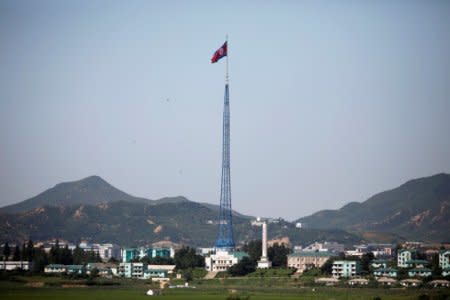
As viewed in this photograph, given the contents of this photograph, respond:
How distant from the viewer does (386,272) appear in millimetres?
74812

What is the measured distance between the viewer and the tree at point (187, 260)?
85.1 m

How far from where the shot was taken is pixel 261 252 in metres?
87.8

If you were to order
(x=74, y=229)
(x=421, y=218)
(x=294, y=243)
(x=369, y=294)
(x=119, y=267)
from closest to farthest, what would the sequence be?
(x=369, y=294)
(x=119, y=267)
(x=294, y=243)
(x=74, y=229)
(x=421, y=218)

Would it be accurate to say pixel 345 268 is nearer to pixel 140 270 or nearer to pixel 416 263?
pixel 416 263

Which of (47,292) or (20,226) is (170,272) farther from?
(20,226)

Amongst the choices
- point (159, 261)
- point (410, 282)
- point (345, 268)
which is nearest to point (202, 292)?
point (410, 282)

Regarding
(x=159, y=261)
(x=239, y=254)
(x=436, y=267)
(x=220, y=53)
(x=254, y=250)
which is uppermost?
(x=220, y=53)

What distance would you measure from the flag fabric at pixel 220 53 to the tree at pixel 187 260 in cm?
1808

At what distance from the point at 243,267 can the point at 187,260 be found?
7077mm

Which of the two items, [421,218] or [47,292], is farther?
[421,218]

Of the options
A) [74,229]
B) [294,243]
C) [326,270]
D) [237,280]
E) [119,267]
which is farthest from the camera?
[74,229]

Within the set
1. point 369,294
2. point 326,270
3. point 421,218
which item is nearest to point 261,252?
point 326,270

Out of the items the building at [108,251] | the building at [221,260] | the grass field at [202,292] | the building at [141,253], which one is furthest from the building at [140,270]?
the building at [108,251]

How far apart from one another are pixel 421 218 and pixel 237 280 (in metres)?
126
